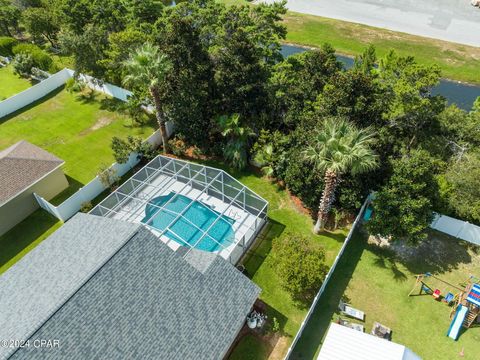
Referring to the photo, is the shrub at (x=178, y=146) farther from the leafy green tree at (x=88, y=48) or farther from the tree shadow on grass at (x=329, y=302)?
the tree shadow on grass at (x=329, y=302)

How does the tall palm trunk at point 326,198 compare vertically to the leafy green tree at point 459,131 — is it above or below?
below

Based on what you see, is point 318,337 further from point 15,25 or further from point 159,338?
point 15,25

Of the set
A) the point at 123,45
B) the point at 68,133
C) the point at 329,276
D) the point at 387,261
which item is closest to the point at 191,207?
the point at 329,276

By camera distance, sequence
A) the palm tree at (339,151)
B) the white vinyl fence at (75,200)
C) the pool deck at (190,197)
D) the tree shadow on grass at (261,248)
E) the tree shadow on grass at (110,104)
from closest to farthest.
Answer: the palm tree at (339,151) → the pool deck at (190,197) → the tree shadow on grass at (261,248) → the white vinyl fence at (75,200) → the tree shadow on grass at (110,104)

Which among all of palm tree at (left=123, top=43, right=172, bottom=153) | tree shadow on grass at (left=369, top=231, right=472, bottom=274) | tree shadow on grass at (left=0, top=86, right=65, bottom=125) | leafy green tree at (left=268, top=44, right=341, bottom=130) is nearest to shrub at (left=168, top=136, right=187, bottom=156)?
palm tree at (left=123, top=43, right=172, bottom=153)

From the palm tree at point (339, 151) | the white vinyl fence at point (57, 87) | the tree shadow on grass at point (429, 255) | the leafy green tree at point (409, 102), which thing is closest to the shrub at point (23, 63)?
the white vinyl fence at point (57, 87)
